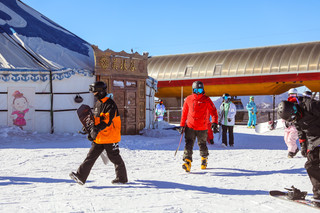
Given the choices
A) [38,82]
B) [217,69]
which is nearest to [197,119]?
[38,82]

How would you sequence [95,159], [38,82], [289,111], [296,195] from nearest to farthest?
[289,111] → [296,195] → [95,159] → [38,82]

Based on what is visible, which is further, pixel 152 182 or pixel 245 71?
pixel 245 71

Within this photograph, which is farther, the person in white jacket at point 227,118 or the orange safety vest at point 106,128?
the person in white jacket at point 227,118

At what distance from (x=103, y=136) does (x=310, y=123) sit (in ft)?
7.39

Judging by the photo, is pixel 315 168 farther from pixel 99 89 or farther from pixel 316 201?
pixel 99 89

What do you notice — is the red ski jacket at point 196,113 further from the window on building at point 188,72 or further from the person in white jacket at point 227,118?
the window on building at point 188,72

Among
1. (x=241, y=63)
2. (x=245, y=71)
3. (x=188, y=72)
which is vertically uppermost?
(x=241, y=63)

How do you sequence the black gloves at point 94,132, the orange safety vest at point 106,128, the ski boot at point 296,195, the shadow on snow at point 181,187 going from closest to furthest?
1. the ski boot at point 296,195
2. the shadow on snow at point 181,187
3. the black gloves at point 94,132
4. the orange safety vest at point 106,128

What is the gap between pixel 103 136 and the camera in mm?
3949

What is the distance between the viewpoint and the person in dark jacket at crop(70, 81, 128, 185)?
3.88 m

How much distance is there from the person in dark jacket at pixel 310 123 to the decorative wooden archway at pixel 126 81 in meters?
7.57

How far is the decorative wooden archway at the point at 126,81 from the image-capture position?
10.2 m

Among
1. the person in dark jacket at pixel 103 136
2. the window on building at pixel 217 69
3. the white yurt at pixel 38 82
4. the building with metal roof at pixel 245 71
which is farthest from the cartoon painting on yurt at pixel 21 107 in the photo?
the window on building at pixel 217 69

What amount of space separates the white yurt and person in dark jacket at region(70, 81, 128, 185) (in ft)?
20.0
